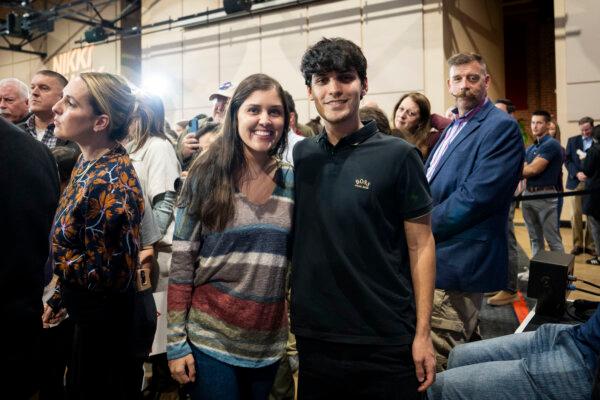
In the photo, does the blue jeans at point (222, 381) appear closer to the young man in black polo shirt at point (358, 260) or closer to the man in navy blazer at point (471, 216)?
the young man in black polo shirt at point (358, 260)

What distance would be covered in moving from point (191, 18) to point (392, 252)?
989 centimetres

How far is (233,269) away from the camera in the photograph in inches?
52.9

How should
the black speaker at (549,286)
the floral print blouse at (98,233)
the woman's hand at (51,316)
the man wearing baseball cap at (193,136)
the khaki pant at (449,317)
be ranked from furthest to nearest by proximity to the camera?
1. the man wearing baseball cap at (193,136)
2. the black speaker at (549,286)
3. the khaki pant at (449,317)
4. the woman's hand at (51,316)
5. the floral print blouse at (98,233)

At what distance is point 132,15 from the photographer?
13039 millimetres

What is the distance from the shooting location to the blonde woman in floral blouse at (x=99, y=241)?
Result: 57.6 inches

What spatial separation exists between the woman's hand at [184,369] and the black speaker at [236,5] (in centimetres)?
826

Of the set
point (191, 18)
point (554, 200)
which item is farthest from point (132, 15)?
point (554, 200)

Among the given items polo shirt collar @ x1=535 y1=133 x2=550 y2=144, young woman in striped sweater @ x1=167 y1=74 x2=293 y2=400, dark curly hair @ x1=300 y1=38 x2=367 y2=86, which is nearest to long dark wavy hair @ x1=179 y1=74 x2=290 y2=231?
young woman in striped sweater @ x1=167 y1=74 x2=293 y2=400

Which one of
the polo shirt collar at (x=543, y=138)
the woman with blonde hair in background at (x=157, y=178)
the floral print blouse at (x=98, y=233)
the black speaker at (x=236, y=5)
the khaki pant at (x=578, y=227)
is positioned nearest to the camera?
the floral print blouse at (x=98, y=233)

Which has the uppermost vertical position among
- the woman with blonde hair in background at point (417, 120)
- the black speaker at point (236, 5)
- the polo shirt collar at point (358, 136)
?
the black speaker at point (236, 5)

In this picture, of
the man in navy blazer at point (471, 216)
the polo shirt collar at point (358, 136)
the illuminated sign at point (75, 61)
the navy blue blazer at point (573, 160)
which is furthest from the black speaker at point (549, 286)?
the illuminated sign at point (75, 61)

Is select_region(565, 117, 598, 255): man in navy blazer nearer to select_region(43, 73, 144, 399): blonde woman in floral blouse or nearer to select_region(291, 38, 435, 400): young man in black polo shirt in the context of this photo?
select_region(291, 38, 435, 400): young man in black polo shirt

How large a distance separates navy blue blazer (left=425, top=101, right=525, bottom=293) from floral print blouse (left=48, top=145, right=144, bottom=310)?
46.4 inches

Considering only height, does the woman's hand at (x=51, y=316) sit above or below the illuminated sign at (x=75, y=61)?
below
